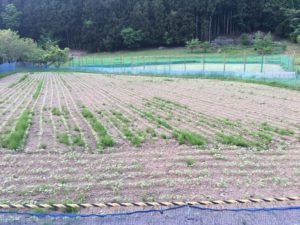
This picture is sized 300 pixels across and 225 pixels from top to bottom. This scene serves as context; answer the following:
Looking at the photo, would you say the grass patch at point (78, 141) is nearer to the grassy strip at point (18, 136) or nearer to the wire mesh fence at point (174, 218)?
the grassy strip at point (18, 136)

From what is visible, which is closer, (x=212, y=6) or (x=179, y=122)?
(x=179, y=122)

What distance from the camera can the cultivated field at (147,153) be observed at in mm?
4934

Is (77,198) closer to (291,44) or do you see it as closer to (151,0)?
(291,44)

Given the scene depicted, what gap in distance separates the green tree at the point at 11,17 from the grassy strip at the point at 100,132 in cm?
7572

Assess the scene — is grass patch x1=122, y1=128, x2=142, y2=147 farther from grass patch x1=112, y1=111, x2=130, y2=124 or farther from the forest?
the forest

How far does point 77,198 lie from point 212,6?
77.1m

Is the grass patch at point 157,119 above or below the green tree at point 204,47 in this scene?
below

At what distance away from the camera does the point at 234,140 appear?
7523 millimetres

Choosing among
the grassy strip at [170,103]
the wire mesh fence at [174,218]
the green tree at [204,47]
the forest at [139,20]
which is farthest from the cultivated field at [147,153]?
the forest at [139,20]

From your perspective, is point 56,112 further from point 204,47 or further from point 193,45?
point 204,47

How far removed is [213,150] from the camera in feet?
22.5

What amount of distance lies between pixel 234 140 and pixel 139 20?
71203 mm

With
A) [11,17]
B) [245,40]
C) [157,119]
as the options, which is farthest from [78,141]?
[11,17]

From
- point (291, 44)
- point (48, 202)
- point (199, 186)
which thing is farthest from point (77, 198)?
point (291, 44)
